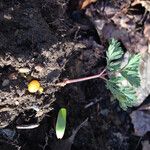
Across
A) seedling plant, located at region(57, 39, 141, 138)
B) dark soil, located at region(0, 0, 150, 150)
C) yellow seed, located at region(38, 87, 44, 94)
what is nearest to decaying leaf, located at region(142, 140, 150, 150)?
dark soil, located at region(0, 0, 150, 150)

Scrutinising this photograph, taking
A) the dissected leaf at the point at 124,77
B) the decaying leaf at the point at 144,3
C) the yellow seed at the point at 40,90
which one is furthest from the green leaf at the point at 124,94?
the decaying leaf at the point at 144,3

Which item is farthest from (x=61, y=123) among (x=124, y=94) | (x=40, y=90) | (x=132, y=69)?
(x=132, y=69)

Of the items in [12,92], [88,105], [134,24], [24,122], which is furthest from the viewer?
[134,24]

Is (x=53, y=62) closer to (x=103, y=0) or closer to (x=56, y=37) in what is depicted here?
(x=56, y=37)

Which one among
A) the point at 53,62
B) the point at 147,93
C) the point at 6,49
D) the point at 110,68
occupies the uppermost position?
the point at 6,49

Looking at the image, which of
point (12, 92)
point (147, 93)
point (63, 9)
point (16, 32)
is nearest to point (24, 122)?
point (12, 92)

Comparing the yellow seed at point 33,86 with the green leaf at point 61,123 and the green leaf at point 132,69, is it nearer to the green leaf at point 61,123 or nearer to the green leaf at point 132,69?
the green leaf at point 61,123

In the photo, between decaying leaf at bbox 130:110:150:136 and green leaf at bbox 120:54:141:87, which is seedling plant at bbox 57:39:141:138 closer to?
green leaf at bbox 120:54:141:87
